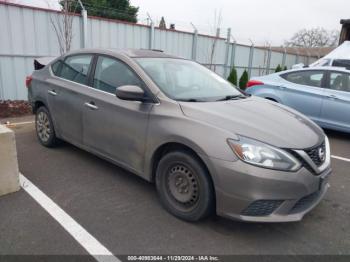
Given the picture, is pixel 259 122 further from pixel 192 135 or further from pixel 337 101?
pixel 337 101

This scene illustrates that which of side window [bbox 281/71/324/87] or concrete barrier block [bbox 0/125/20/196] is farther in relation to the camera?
side window [bbox 281/71/324/87]

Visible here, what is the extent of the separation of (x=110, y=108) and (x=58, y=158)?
1.50 m

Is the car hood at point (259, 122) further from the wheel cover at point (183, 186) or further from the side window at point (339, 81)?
the side window at point (339, 81)

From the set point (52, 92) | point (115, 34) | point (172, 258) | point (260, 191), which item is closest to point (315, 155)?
point (260, 191)

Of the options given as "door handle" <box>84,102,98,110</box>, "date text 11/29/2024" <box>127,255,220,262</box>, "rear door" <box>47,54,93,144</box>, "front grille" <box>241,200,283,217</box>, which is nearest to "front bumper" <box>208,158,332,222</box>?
"front grille" <box>241,200,283,217</box>

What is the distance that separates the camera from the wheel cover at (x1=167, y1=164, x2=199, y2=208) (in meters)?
2.85

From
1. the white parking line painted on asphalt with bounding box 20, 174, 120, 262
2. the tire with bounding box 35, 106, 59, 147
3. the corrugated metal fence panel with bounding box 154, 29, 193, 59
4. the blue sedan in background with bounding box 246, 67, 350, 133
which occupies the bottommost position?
the white parking line painted on asphalt with bounding box 20, 174, 120, 262

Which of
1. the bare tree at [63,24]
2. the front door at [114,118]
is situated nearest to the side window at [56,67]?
the front door at [114,118]

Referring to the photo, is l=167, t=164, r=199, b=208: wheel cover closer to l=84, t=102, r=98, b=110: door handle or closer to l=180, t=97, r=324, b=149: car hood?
l=180, t=97, r=324, b=149: car hood

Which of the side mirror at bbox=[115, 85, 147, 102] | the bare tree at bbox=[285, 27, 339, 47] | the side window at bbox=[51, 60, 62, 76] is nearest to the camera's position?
the side mirror at bbox=[115, 85, 147, 102]

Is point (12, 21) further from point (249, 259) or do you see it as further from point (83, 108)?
point (249, 259)

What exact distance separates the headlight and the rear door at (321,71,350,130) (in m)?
4.16

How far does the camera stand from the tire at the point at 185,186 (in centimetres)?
274

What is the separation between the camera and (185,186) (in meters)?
2.92
